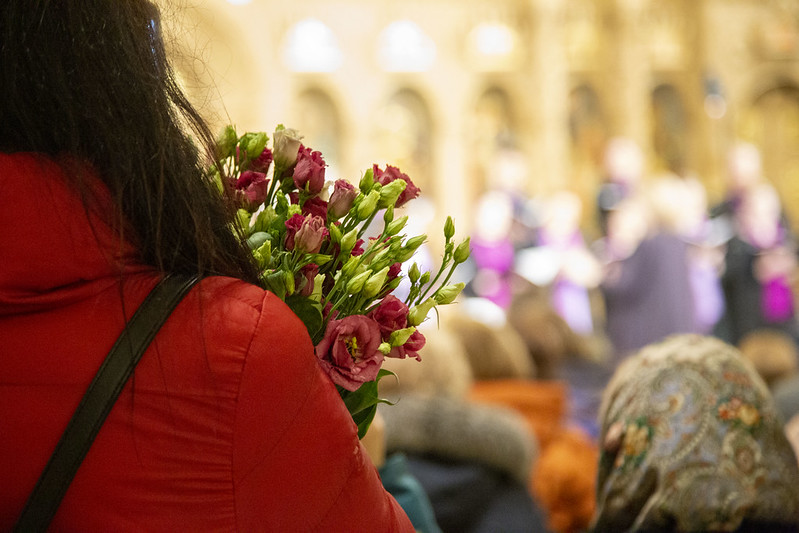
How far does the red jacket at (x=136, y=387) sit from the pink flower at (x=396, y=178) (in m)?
0.28

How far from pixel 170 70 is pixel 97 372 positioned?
36 centimetres

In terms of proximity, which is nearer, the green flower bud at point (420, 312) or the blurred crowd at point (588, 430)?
the green flower bud at point (420, 312)

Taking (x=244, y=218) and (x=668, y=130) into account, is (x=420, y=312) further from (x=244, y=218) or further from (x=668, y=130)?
(x=668, y=130)

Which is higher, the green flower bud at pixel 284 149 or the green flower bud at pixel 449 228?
the green flower bud at pixel 284 149

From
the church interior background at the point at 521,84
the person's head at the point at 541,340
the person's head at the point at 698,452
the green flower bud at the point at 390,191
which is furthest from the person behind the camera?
the church interior background at the point at 521,84

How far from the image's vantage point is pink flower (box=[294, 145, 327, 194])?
1.23m

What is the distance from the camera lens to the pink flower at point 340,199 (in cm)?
121

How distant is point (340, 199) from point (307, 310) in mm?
136

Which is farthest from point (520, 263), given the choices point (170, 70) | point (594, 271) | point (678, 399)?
point (170, 70)

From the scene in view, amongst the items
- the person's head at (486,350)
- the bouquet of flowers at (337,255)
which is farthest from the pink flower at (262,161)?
the person's head at (486,350)

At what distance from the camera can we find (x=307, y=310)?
3.92 feet

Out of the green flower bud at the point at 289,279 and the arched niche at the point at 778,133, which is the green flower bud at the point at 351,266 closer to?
the green flower bud at the point at 289,279

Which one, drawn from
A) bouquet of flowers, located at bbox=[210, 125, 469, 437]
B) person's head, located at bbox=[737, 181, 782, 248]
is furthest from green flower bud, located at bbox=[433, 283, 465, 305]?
person's head, located at bbox=[737, 181, 782, 248]

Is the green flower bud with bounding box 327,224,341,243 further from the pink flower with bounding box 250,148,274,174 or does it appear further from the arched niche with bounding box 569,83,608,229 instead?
the arched niche with bounding box 569,83,608,229
